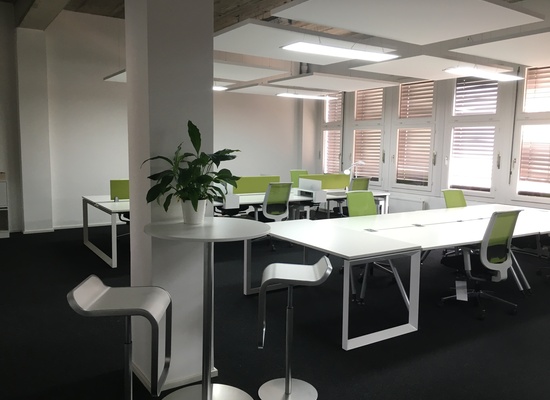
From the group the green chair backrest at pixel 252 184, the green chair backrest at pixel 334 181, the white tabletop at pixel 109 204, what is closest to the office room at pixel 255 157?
the white tabletop at pixel 109 204

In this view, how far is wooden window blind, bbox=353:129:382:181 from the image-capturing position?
900 centimetres

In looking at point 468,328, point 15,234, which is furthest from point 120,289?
point 15,234

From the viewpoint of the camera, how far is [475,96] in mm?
7203

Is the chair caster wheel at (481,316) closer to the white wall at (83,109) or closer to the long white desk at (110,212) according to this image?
the long white desk at (110,212)

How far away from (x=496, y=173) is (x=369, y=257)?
15.7 feet

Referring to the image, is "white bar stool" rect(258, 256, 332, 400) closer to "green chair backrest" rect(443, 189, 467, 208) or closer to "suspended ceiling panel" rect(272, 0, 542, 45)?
"suspended ceiling panel" rect(272, 0, 542, 45)

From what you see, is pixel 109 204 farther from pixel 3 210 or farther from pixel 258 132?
pixel 258 132

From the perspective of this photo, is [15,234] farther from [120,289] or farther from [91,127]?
[120,289]

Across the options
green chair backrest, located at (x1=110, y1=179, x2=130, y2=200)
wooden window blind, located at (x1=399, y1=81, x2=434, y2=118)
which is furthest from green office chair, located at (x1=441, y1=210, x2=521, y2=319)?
wooden window blind, located at (x1=399, y1=81, x2=434, y2=118)

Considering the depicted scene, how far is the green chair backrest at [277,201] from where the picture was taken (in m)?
6.01

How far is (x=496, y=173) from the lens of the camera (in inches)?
273

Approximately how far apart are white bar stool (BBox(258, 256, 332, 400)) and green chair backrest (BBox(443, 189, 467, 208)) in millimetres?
3914

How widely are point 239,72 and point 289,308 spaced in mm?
4905

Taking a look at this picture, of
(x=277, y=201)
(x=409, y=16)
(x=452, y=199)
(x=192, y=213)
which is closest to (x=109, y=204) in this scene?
(x=277, y=201)
